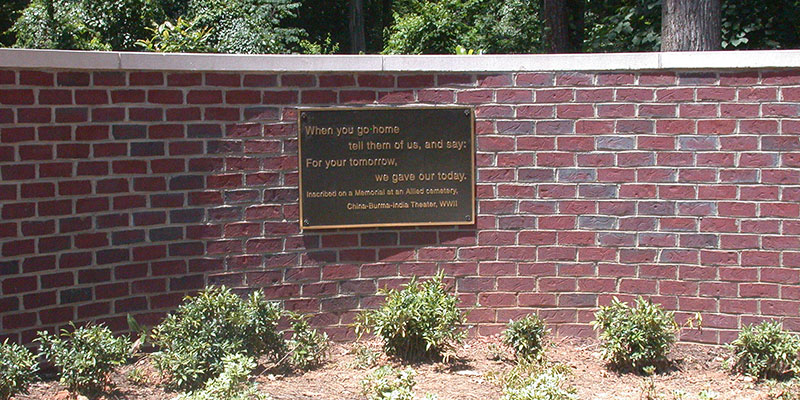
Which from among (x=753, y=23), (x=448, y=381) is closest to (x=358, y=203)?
(x=448, y=381)

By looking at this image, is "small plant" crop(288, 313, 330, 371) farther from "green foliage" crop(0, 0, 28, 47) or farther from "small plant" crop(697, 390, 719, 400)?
"green foliage" crop(0, 0, 28, 47)

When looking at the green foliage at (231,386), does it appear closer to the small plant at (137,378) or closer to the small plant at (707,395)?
the small plant at (137,378)

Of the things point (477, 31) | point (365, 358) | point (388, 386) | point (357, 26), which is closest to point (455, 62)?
point (365, 358)

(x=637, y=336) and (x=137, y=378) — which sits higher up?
(x=637, y=336)

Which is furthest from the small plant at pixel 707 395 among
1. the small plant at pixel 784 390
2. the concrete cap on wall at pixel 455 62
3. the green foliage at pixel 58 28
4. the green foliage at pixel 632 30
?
the green foliage at pixel 58 28

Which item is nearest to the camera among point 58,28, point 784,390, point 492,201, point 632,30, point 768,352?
point 784,390

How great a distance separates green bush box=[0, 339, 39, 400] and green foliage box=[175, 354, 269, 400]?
0.85 m

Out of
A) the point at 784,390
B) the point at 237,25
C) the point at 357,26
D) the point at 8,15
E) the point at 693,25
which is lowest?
the point at 784,390

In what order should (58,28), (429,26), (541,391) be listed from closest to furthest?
(541,391)
(58,28)
(429,26)

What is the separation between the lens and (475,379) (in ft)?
16.5

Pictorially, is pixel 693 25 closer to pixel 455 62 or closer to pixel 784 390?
pixel 455 62

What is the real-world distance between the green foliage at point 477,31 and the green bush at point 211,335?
10.2 m

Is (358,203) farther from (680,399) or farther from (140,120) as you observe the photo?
(680,399)

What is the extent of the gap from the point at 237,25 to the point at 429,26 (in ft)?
12.4
